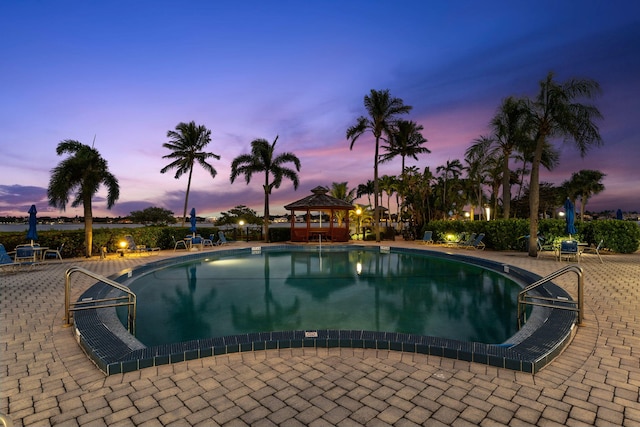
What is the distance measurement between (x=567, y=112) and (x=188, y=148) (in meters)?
22.6

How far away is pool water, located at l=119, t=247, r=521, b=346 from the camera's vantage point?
5.50 m

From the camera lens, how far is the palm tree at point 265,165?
817 inches

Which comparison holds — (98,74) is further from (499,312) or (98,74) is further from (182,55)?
(499,312)

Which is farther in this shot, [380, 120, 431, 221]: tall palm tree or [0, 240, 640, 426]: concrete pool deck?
[380, 120, 431, 221]: tall palm tree

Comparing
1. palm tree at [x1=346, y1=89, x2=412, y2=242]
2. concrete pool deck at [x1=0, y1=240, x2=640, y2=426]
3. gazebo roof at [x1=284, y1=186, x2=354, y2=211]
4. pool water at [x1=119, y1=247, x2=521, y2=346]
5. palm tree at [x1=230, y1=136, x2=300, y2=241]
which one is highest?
palm tree at [x1=346, y1=89, x2=412, y2=242]

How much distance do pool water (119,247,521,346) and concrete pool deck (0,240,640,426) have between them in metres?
1.62

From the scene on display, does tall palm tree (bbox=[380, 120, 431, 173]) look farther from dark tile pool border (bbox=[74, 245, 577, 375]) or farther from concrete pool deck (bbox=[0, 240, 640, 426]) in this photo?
concrete pool deck (bbox=[0, 240, 640, 426])

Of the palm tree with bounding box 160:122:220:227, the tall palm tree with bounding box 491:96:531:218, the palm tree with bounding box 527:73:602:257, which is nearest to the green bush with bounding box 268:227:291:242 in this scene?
the palm tree with bounding box 160:122:220:227

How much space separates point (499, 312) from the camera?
6.28m

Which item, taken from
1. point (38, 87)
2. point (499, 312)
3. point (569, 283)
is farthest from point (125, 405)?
point (38, 87)

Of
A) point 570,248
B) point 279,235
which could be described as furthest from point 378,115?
point 570,248

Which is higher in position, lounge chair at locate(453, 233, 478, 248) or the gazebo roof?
the gazebo roof

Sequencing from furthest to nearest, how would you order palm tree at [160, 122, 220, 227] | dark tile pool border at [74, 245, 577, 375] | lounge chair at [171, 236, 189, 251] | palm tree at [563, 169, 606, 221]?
palm tree at [563, 169, 606, 221]
palm tree at [160, 122, 220, 227]
lounge chair at [171, 236, 189, 251]
dark tile pool border at [74, 245, 577, 375]

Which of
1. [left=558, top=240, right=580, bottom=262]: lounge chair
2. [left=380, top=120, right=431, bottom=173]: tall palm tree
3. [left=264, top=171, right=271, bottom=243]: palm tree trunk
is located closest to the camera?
[left=558, top=240, right=580, bottom=262]: lounge chair
